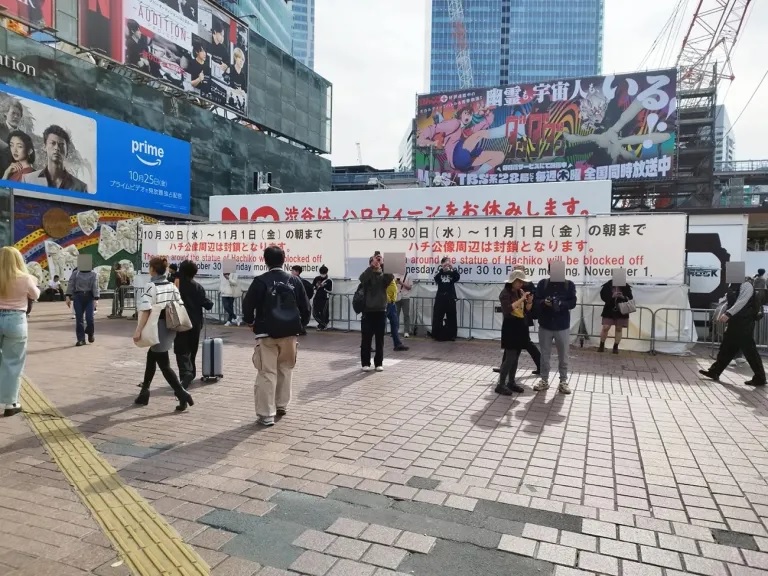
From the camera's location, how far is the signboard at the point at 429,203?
13484 mm

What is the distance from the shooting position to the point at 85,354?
9.66 metres

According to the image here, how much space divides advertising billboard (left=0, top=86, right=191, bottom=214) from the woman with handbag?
2213cm

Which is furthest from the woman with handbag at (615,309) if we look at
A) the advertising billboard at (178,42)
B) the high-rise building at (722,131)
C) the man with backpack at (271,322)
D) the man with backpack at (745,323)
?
the high-rise building at (722,131)

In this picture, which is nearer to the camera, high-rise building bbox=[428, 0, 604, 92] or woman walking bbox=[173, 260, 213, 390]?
woman walking bbox=[173, 260, 213, 390]

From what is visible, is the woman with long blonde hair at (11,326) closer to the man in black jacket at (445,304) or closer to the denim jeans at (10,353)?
the denim jeans at (10,353)

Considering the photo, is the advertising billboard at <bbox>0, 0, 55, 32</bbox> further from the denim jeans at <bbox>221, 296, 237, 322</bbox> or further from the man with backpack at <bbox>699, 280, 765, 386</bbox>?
the man with backpack at <bbox>699, 280, 765, 386</bbox>

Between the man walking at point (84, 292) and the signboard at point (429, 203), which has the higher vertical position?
the signboard at point (429, 203)

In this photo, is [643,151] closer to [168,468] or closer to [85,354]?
[85,354]

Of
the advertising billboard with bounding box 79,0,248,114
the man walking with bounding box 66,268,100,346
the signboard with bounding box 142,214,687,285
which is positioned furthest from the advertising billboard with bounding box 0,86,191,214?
the man walking with bounding box 66,268,100,346

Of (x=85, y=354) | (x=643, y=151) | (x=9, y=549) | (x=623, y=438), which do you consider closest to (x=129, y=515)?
(x=9, y=549)

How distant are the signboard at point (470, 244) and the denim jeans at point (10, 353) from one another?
8.26 m

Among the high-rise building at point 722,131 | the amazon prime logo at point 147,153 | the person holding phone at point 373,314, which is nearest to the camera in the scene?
the person holding phone at point 373,314

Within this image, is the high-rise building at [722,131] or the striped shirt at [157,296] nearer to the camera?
the striped shirt at [157,296]

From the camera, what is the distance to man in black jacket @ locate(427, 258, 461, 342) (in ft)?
37.9
